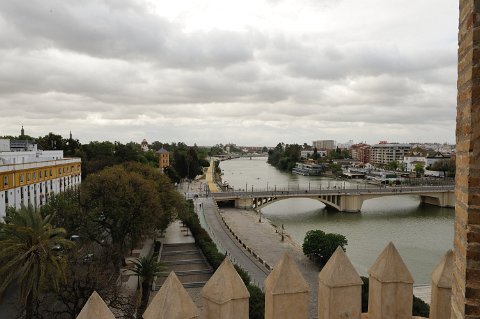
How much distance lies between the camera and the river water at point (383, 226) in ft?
110

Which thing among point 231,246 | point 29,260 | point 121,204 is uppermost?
→ point 121,204

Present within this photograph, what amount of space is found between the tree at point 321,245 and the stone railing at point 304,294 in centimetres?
2513

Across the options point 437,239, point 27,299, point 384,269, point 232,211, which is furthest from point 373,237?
point 384,269

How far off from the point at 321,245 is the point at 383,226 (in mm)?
21383

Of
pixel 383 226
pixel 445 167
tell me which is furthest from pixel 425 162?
pixel 383 226

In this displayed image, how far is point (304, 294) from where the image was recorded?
15.0 feet

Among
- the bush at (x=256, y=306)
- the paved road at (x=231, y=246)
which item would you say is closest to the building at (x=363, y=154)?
the paved road at (x=231, y=246)

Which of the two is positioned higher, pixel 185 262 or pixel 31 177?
pixel 31 177

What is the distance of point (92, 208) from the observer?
25.9 metres

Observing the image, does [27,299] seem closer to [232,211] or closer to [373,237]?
[373,237]

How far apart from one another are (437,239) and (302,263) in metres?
18.4

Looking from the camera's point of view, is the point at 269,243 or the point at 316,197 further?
the point at 316,197

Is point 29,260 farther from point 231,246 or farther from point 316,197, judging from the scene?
point 316,197

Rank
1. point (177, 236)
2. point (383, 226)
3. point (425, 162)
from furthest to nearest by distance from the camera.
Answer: point (425, 162)
point (383, 226)
point (177, 236)
